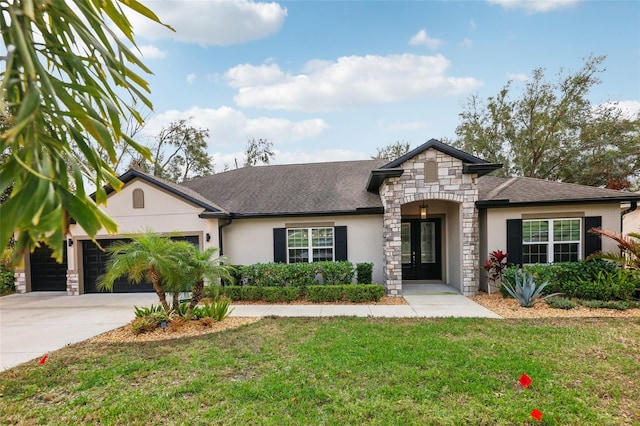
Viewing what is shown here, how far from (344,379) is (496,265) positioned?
7181mm

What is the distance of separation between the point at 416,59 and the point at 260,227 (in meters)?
10.7

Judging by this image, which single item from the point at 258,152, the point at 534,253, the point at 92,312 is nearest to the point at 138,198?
the point at 92,312

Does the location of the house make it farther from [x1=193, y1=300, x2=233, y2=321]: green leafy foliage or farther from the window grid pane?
[x1=193, y1=300, x2=233, y2=321]: green leafy foliage

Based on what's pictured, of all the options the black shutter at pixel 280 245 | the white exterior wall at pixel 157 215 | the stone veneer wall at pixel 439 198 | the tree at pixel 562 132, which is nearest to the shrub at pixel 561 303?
the stone veneer wall at pixel 439 198

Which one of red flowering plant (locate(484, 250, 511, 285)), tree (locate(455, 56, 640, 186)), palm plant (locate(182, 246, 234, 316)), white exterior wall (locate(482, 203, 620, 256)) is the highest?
tree (locate(455, 56, 640, 186))

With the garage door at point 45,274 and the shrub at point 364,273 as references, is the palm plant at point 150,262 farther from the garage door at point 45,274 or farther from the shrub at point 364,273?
the garage door at point 45,274

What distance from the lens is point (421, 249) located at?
11.9 m

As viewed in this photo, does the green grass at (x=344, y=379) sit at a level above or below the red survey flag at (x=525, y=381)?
below

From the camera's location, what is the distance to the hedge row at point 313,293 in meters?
8.67

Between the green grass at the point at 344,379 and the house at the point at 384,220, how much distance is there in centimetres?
394

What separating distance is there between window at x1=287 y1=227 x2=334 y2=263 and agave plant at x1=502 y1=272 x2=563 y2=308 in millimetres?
5661

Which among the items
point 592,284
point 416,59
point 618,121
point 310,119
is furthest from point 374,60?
point 618,121

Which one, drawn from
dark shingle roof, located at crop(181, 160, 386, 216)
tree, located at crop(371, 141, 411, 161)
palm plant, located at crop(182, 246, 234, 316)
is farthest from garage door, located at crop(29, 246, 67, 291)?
tree, located at crop(371, 141, 411, 161)

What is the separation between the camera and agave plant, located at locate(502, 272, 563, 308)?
770cm
